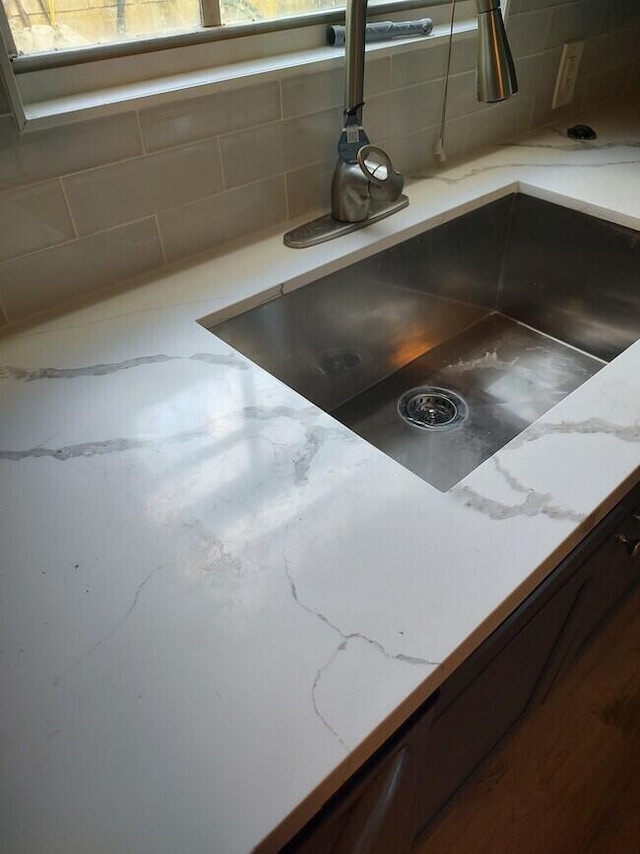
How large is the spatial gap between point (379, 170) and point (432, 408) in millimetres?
379

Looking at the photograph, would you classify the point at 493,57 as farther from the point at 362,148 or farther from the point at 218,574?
the point at 218,574

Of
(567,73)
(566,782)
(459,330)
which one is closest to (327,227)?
(459,330)

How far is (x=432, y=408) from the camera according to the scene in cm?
104

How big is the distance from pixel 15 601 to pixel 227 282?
54cm

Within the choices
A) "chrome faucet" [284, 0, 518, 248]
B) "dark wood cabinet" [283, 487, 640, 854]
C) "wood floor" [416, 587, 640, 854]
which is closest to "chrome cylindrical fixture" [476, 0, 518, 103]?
"chrome faucet" [284, 0, 518, 248]

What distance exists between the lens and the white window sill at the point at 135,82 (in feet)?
2.48

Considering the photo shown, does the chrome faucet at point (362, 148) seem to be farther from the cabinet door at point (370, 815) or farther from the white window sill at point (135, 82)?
the cabinet door at point (370, 815)

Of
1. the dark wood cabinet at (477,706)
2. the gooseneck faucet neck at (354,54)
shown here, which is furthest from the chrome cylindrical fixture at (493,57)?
the dark wood cabinet at (477,706)

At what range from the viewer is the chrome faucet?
0.84m

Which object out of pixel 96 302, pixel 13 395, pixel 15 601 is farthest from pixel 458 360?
pixel 15 601

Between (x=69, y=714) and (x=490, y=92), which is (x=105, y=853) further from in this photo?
(x=490, y=92)

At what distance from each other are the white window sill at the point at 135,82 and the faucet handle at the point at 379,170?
15 cm

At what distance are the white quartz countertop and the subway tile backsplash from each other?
11 centimetres

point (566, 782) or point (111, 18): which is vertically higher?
point (111, 18)
